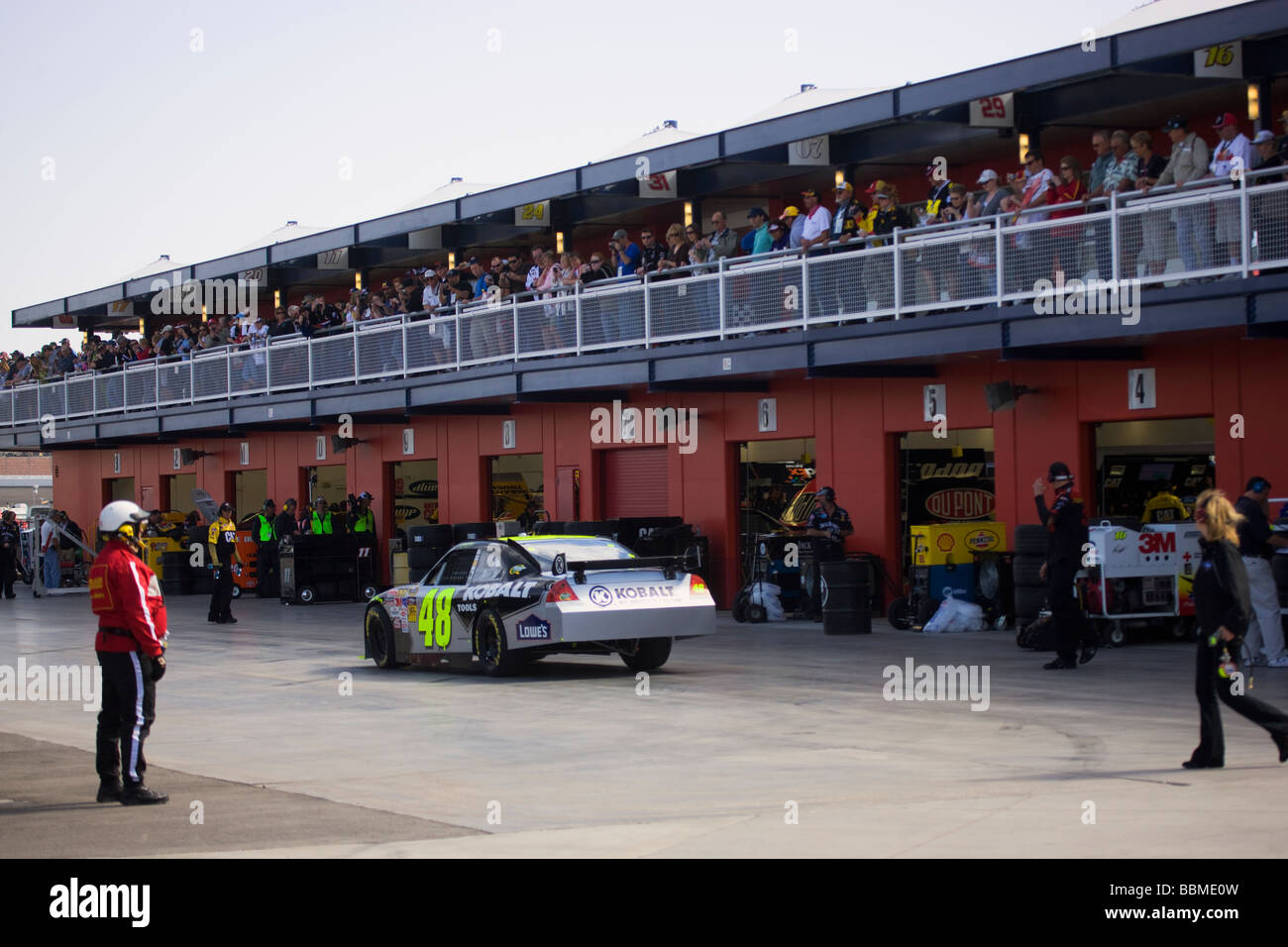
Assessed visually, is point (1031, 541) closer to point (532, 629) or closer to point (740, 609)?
point (740, 609)

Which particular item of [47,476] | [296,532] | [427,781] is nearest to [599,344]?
[296,532]

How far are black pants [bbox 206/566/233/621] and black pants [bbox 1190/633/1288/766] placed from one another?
20161 mm

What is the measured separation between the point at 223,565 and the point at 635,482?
728 centimetres

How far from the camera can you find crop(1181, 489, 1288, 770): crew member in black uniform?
32.8 feet

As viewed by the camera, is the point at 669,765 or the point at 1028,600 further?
the point at 1028,600

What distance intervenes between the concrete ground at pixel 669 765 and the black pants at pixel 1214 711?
0.71 ft

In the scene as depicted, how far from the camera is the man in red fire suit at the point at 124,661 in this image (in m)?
10.0

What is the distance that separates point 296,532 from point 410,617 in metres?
16.1

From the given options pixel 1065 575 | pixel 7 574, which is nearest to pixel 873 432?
pixel 1065 575

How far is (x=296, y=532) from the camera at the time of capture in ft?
110

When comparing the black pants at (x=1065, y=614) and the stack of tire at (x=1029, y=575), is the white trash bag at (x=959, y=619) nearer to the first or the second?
the stack of tire at (x=1029, y=575)

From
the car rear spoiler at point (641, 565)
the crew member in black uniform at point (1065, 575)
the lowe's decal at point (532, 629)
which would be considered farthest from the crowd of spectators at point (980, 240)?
the lowe's decal at point (532, 629)

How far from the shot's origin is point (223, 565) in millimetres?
27359
